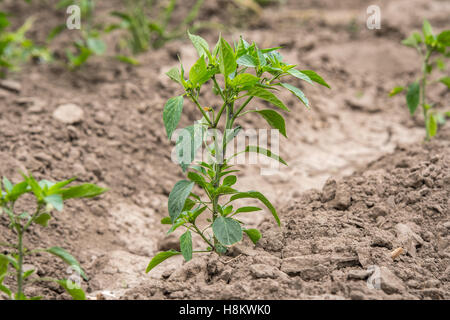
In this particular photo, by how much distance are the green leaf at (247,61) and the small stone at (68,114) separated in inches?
74.2

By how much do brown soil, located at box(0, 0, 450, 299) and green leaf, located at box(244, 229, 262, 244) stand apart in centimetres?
5

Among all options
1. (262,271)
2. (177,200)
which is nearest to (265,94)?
(177,200)

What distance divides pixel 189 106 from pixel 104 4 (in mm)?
2557

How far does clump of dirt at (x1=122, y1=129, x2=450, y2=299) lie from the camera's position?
70.2 inches

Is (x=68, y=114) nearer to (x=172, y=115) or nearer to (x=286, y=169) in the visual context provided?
(x=286, y=169)

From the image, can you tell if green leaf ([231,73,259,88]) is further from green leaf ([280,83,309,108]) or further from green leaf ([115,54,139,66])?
green leaf ([115,54,139,66])

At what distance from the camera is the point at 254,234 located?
2.11m

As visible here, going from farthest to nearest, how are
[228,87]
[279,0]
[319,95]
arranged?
[279,0]
[319,95]
[228,87]

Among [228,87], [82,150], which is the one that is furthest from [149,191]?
[228,87]

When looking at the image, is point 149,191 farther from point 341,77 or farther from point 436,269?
point 341,77

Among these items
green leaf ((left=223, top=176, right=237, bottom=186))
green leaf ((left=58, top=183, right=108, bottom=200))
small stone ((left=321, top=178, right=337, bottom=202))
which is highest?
small stone ((left=321, top=178, right=337, bottom=202))

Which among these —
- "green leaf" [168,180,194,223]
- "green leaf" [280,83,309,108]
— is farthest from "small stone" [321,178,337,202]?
"green leaf" [168,180,194,223]

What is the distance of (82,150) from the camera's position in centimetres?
326

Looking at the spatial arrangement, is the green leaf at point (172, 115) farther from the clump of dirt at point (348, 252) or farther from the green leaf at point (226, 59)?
the clump of dirt at point (348, 252)
